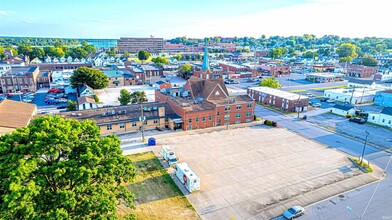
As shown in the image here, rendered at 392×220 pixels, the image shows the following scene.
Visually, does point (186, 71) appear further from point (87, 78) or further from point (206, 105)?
point (206, 105)

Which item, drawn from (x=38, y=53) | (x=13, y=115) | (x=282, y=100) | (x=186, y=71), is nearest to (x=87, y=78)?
(x=13, y=115)

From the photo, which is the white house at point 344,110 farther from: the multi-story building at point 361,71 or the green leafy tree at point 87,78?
the multi-story building at point 361,71

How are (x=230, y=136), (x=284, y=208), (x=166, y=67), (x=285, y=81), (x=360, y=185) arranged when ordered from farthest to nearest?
(x=166, y=67) < (x=285, y=81) < (x=230, y=136) < (x=360, y=185) < (x=284, y=208)

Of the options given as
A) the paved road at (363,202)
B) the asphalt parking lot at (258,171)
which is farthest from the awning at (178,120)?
the paved road at (363,202)

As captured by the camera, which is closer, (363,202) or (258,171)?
(363,202)

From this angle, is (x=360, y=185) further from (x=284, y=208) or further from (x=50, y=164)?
(x=50, y=164)

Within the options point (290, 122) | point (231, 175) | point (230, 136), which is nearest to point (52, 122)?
point (231, 175)
